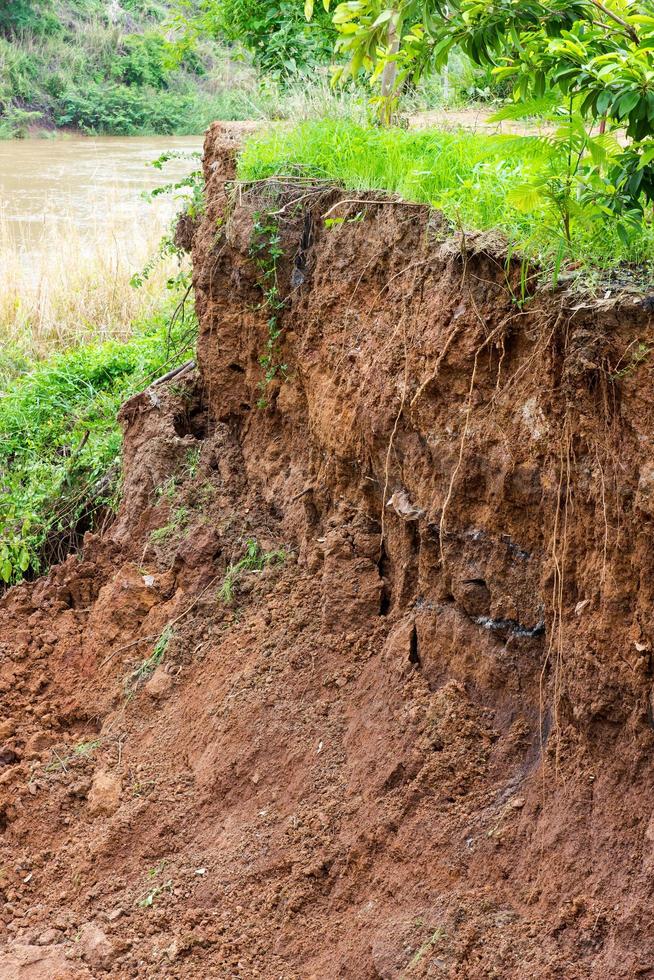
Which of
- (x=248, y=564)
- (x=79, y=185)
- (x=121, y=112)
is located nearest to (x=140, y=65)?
(x=121, y=112)

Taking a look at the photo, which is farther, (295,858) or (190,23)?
(190,23)

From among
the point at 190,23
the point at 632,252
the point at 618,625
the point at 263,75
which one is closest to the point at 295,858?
the point at 618,625

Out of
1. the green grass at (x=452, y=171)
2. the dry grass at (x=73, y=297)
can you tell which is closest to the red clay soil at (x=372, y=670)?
the green grass at (x=452, y=171)

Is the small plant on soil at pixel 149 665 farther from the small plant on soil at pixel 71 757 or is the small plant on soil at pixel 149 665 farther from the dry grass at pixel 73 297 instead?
the dry grass at pixel 73 297

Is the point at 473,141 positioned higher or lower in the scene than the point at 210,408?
higher

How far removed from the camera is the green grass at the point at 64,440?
6.39 m

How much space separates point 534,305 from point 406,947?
6.58 ft

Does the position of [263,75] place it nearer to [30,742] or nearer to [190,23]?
Result: [190,23]

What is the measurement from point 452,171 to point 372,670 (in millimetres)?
2001

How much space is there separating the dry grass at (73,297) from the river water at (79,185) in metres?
0.97

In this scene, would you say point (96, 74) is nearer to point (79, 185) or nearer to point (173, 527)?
point (79, 185)

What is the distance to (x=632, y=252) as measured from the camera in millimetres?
3078

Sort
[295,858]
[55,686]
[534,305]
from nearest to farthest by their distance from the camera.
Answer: [534,305], [295,858], [55,686]

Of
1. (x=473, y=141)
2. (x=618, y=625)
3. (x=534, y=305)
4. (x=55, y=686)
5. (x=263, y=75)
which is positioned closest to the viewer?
(x=618, y=625)
